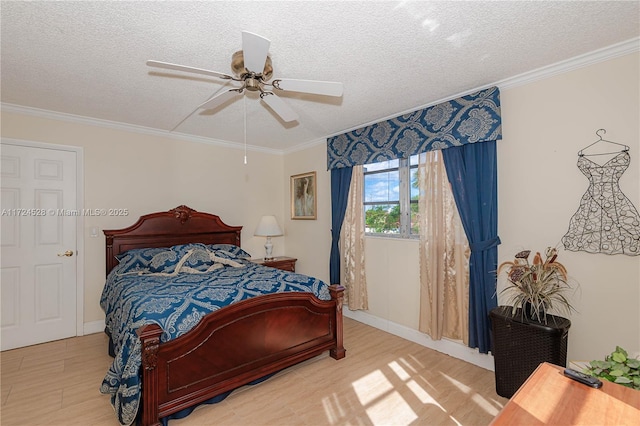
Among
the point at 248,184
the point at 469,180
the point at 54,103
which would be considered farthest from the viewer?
the point at 248,184

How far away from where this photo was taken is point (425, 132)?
315 cm

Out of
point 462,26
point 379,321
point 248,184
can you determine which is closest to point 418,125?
point 462,26

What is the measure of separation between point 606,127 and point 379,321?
9.29 ft

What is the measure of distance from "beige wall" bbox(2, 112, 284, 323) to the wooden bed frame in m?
2.32

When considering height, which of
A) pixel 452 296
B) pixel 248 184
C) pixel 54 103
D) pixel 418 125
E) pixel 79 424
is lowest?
pixel 79 424

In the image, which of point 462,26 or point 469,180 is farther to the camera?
point 469,180

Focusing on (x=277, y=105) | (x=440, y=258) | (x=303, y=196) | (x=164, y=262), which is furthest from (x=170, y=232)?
(x=440, y=258)

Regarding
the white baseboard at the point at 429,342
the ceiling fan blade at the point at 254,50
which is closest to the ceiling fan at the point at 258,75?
the ceiling fan blade at the point at 254,50

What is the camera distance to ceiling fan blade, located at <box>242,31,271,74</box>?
150 cm

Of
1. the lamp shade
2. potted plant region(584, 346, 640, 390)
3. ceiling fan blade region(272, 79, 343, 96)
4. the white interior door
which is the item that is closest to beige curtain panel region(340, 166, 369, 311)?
the lamp shade

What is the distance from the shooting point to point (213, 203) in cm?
454

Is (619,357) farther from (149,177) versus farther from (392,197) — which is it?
(149,177)

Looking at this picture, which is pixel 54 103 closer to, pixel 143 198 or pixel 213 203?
pixel 143 198

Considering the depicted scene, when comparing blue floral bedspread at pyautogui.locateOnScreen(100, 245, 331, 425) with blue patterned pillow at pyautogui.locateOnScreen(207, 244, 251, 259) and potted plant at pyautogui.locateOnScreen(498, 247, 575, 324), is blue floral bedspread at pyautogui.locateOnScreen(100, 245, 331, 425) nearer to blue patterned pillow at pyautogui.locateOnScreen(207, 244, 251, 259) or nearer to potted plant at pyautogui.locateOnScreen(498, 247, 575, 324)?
blue patterned pillow at pyautogui.locateOnScreen(207, 244, 251, 259)
